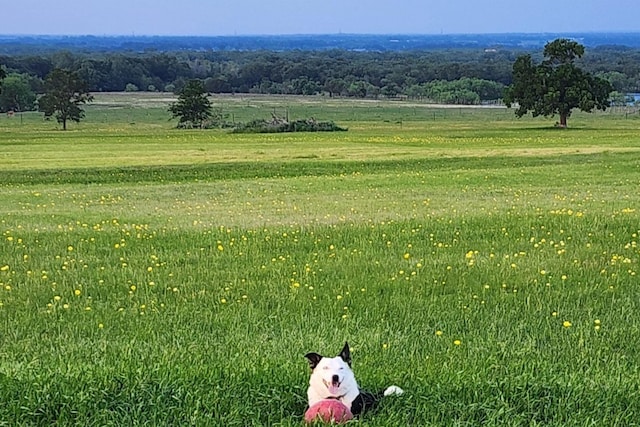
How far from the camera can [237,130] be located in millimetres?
73938

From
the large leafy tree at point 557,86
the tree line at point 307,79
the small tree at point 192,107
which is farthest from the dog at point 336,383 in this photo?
the tree line at point 307,79

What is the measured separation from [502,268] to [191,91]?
8166 cm

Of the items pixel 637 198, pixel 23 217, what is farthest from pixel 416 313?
pixel 637 198

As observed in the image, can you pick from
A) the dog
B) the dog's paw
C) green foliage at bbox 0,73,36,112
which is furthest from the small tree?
the dog

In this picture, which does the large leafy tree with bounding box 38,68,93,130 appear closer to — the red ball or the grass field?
the grass field

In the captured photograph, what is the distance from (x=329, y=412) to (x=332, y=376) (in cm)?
41

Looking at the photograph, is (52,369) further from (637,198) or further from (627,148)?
(627,148)

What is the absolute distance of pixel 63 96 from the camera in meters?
93.9

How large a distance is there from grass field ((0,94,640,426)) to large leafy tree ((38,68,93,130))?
7134cm

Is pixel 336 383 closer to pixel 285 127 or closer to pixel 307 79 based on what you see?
pixel 285 127

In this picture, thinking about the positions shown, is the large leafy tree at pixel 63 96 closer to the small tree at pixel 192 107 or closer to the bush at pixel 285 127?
the small tree at pixel 192 107

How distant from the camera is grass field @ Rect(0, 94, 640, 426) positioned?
260 inches

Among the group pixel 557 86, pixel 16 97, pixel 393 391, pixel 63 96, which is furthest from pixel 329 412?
pixel 16 97

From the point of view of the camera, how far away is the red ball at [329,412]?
19.7 ft
